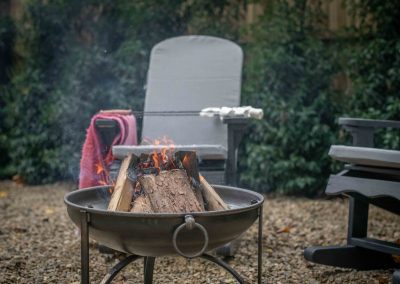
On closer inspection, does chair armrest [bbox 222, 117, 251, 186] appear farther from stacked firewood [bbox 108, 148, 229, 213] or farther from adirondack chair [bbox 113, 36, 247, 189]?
stacked firewood [bbox 108, 148, 229, 213]

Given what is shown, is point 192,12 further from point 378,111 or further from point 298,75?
point 378,111

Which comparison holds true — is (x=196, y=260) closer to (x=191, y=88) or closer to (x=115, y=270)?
(x=115, y=270)

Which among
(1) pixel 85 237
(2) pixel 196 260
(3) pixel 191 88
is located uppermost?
(3) pixel 191 88

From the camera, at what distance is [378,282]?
249 centimetres

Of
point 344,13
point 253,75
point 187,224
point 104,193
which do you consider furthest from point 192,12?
point 187,224

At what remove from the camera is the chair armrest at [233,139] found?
293 centimetres

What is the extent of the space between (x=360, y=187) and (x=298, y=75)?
234cm

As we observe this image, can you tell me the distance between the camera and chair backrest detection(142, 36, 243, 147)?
3521 millimetres

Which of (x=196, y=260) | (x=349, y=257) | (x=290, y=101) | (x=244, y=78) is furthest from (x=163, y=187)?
(x=244, y=78)

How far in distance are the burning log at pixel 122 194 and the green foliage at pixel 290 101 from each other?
7.83 ft

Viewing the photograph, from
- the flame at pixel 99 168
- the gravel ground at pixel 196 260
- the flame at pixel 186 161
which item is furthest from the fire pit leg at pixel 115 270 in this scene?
the flame at pixel 99 168

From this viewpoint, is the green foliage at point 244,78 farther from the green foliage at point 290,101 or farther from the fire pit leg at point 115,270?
the fire pit leg at point 115,270

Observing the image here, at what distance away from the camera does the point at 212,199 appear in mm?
2080

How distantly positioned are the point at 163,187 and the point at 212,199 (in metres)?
0.19
